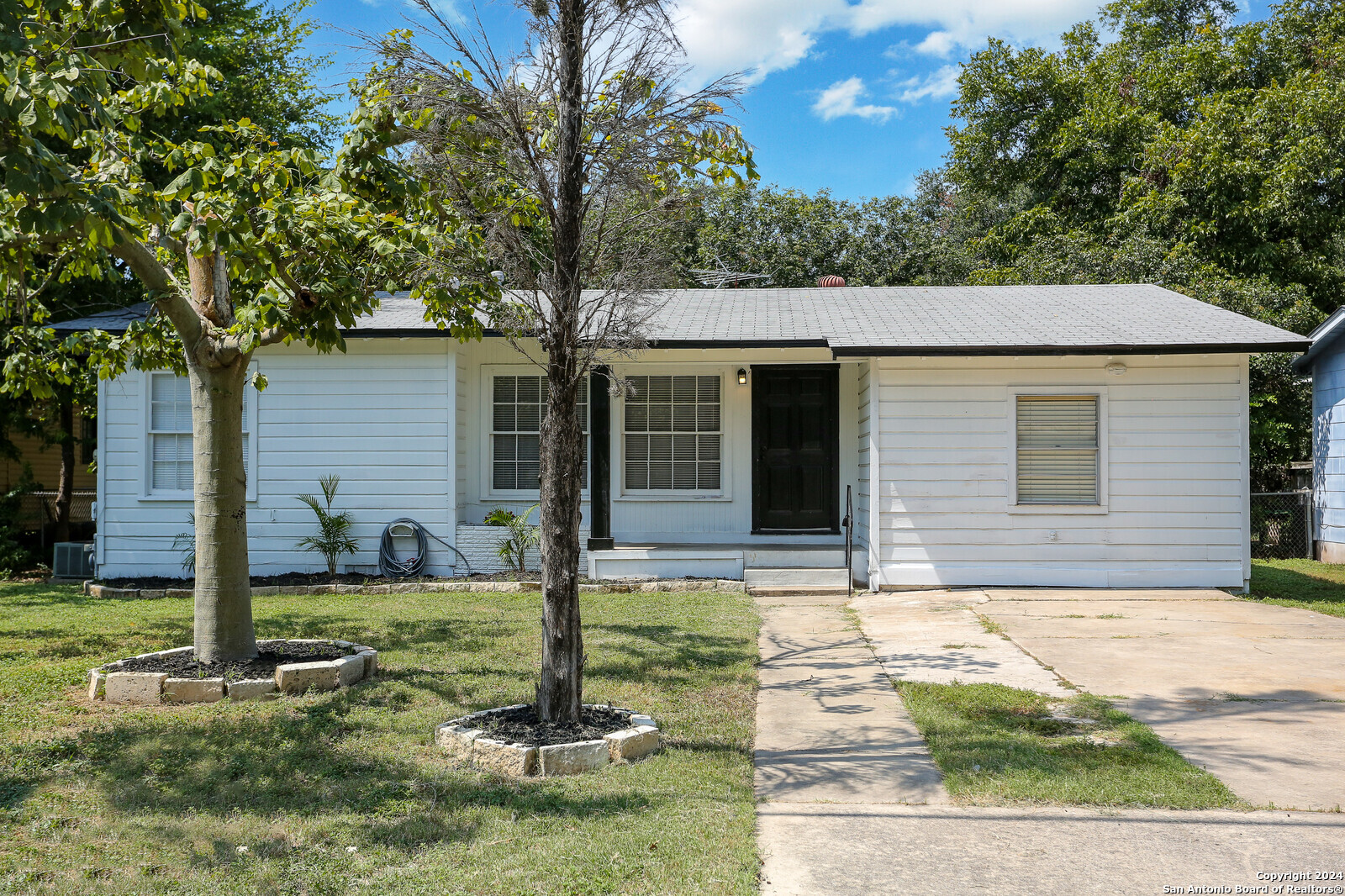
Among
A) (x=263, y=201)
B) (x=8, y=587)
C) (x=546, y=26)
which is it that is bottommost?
(x=8, y=587)

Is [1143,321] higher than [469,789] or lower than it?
higher

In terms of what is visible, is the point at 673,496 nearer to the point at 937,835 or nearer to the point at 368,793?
the point at 368,793

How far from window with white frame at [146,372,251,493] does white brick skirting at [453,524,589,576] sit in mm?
2962

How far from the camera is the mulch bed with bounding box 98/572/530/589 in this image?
37.4ft

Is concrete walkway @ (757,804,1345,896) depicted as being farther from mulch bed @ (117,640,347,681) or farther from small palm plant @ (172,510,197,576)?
small palm plant @ (172,510,197,576)

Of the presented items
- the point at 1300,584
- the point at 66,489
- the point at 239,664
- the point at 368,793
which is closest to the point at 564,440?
the point at 368,793

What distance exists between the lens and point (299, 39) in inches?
827

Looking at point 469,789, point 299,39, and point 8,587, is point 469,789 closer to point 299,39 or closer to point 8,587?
point 8,587

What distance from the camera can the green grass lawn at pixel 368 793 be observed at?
3412mm

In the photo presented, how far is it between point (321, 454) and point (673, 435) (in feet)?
15.0

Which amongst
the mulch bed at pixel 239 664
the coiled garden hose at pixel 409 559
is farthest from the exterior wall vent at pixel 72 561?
the mulch bed at pixel 239 664

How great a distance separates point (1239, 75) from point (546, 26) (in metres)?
25.4

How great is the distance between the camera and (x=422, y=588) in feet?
36.9

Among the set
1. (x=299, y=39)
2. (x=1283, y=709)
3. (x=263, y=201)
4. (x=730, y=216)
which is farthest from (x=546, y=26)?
(x=730, y=216)
